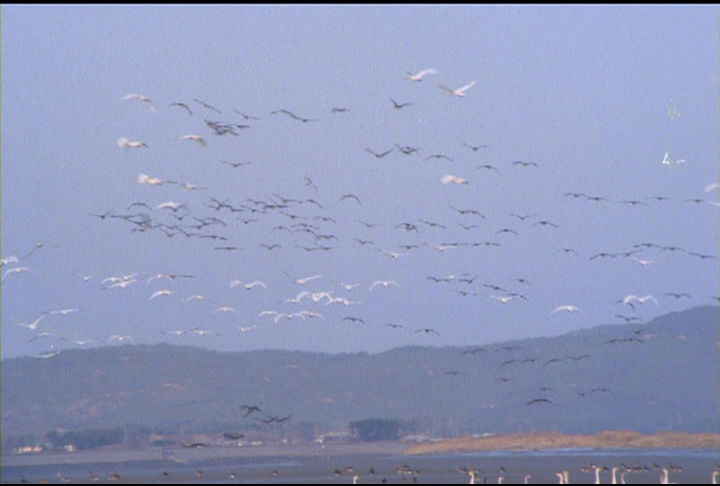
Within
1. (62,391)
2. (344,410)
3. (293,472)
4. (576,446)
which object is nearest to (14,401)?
(62,391)

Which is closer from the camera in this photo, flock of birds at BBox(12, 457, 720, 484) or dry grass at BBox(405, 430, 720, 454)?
flock of birds at BBox(12, 457, 720, 484)

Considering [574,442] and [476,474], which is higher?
[574,442]

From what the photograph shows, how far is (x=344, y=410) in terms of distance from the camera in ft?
649

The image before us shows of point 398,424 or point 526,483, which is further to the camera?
point 398,424

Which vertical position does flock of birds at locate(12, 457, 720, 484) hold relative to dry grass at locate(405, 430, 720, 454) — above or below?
below

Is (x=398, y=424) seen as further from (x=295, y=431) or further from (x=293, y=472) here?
(x=293, y=472)

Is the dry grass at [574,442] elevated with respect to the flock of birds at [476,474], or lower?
elevated

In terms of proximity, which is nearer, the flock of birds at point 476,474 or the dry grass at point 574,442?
the flock of birds at point 476,474

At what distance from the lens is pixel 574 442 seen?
135625 mm

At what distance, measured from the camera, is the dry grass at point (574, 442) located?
417 ft

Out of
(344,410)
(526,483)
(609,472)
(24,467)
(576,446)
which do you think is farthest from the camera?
(344,410)

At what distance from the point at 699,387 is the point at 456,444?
64.5 metres

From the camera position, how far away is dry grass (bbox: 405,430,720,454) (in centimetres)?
12706

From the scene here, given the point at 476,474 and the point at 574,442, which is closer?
the point at 476,474
